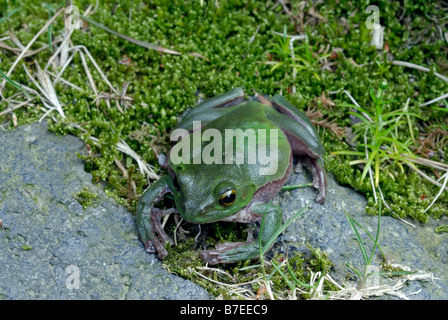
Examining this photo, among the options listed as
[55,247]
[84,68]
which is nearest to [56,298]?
[55,247]

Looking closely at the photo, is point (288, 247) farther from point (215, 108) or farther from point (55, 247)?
point (55, 247)

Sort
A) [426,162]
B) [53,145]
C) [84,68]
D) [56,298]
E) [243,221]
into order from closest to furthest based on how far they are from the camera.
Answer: [56,298], [243,221], [53,145], [426,162], [84,68]

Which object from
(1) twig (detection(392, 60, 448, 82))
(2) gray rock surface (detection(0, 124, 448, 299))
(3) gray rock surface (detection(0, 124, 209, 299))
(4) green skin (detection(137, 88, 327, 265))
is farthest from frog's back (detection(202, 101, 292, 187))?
(1) twig (detection(392, 60, 448, 82))

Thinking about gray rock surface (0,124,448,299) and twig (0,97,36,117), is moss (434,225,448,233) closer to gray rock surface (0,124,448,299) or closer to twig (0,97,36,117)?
gray rock surface (0,124,448,299)

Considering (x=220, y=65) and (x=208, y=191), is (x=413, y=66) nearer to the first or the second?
(x=220, y=65)

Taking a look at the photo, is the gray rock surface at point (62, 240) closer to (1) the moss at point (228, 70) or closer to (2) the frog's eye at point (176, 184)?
(1) the moss at point (228, 70)
